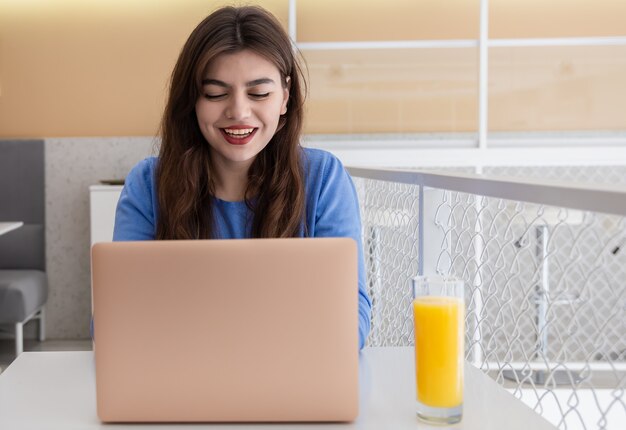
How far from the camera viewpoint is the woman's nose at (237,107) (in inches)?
52.9

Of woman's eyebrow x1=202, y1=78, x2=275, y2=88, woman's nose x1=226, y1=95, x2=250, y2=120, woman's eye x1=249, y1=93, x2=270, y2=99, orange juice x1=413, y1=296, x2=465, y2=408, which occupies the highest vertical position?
woman's eyebrow x1=202, y1=78, x2=275, y2=88

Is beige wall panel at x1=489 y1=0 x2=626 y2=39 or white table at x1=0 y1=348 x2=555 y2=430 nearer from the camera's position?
white table at x1=0 y1=348 x2=555 y2=430

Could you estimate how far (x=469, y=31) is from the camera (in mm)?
4578

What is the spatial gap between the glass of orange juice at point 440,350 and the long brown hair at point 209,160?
0.60 m

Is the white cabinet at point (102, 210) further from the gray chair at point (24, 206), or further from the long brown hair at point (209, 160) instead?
the long brown hair at point (209, 160)

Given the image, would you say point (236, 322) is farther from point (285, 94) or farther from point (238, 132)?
point (285, 94)

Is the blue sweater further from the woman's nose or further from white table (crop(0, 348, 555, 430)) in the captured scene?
white table (crop(0, 348, 555, 430))

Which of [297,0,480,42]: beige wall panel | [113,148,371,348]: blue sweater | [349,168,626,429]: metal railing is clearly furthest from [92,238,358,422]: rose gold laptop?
[297,0,480,42]: beige wall panel

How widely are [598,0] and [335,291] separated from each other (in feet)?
13.5

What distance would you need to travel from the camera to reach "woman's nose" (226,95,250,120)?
134 centimetres

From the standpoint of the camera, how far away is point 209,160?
1.51 metres

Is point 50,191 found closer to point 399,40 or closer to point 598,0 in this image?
point 399,40

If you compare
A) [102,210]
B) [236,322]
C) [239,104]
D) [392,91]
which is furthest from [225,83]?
[102,210]

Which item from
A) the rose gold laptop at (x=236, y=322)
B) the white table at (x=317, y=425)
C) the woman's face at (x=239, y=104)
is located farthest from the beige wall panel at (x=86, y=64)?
the rose gold laptop at (x=236, y=322)
